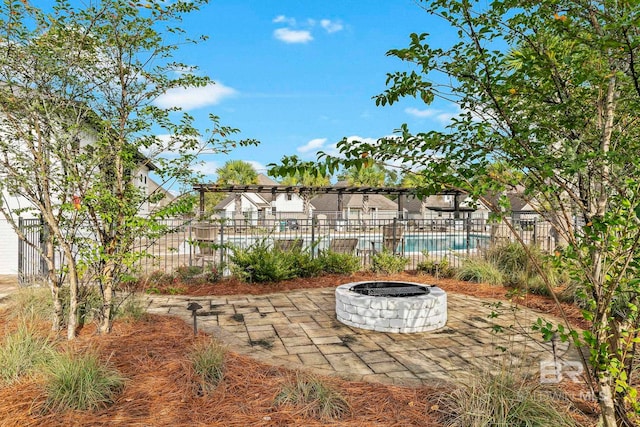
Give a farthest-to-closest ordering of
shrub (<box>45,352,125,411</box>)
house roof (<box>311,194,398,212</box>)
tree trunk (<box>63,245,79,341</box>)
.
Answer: house roof (<box>311,194,398,212</box>)
tree trunk (<box>63,245,79,341</box>)
shrub (<box>45,352,125,411</box>)

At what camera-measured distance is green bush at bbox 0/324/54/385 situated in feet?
10.1

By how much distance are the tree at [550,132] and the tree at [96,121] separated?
2833 mm

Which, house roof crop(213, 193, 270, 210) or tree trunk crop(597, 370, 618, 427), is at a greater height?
house roof crop(213, 193, 270, 210)

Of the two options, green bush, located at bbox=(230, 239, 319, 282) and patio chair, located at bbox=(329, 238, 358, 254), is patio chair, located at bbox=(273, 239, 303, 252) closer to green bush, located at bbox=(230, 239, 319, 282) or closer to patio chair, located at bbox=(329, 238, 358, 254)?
green bush, located at bbox=(230, 239, 319, 282)

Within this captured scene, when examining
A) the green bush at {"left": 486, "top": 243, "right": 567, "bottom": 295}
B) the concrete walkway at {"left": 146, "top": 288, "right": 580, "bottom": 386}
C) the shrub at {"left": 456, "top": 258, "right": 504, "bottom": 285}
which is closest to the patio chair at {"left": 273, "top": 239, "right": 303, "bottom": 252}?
the concrete walkway at {"left": 146, "top": 288, "right": 580, "bottom": 386}

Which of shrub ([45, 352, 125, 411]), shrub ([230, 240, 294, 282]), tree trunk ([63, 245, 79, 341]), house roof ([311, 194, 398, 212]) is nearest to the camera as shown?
shrub ([45, 352, 125, 411])

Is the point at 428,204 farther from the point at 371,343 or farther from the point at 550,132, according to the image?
the point at 550,132

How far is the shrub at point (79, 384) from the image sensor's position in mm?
2727

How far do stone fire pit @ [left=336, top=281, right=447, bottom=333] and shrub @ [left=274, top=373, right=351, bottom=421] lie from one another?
6.26ft

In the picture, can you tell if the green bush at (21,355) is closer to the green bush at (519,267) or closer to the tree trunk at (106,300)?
the tree trunk at (106,300)

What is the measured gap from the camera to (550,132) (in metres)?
2.44

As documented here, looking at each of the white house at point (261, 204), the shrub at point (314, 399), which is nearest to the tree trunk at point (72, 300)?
the shrub at point (314, 399)

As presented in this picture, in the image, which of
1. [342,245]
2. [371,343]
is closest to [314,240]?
[342,245]

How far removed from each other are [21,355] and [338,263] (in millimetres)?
6199
